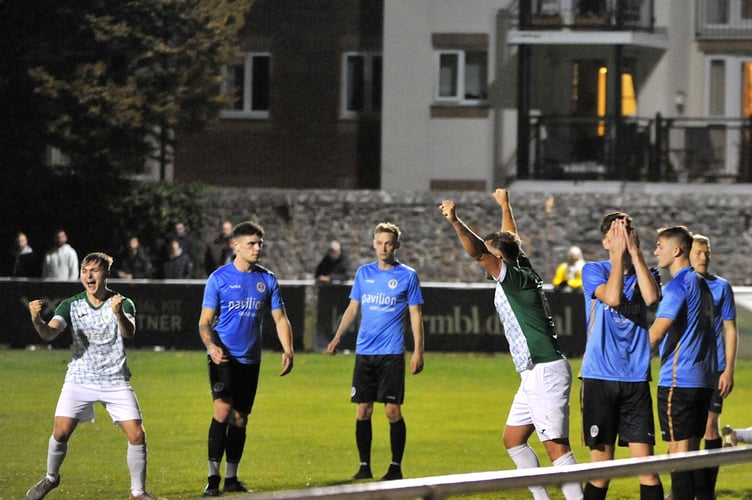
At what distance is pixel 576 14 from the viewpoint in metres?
35.0

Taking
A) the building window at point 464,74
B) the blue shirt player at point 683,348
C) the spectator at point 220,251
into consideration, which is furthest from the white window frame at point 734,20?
the blue shirt player at point 683,348

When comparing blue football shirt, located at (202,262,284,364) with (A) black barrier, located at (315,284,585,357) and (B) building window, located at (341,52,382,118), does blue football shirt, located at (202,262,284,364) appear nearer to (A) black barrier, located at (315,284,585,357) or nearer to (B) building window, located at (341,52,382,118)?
(A) black barrier, located at (315,284,585,357)

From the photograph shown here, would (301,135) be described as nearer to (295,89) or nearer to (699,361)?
(295,89)

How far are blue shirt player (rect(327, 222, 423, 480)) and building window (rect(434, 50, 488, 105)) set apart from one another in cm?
2350

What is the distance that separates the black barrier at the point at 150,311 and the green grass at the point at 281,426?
0.40 meters

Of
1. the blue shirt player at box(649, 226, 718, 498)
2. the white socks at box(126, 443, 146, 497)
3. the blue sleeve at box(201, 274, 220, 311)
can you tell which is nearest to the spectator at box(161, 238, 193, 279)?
the blue sleeve at box(201, 274, 220, 311)

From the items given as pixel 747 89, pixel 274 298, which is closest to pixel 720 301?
pixel 274 298

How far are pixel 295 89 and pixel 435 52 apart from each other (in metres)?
3.94

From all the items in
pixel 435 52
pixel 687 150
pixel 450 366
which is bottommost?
pixel 450 366

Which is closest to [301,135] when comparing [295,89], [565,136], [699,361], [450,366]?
[295,89]

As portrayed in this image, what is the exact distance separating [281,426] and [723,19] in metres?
24.6

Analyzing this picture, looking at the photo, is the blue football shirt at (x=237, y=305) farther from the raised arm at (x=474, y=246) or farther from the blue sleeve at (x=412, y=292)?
the raised arm at (x=474, y=246)

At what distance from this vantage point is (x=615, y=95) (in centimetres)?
3528

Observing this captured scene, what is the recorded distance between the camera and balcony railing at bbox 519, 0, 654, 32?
34.7 m
